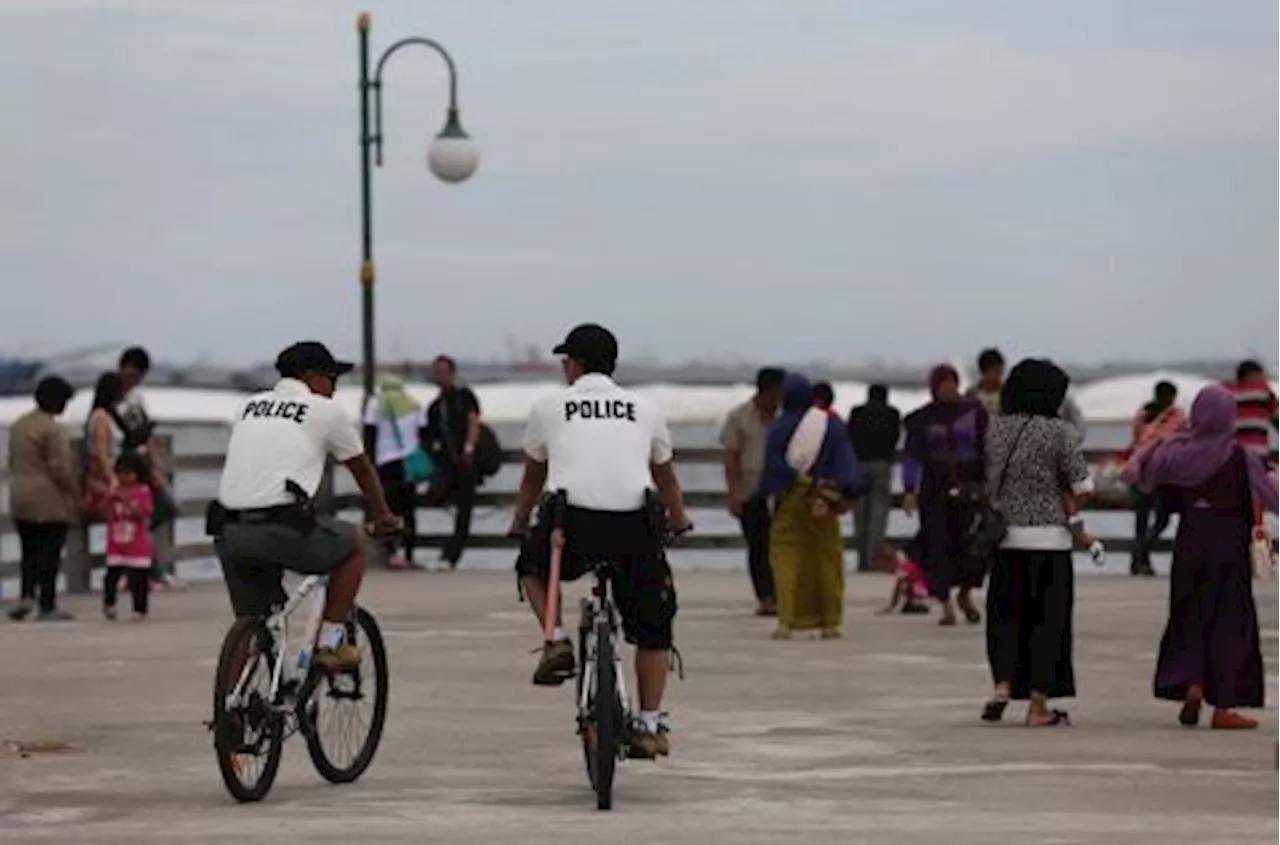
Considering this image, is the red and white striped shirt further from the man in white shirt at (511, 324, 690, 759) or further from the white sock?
the white sock

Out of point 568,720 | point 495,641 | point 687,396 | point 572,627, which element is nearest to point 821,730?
point 568,720

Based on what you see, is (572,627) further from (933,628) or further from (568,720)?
(568,720)

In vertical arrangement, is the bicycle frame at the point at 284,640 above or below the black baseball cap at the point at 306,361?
below

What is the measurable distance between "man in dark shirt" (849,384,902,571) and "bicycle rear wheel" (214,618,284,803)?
714 inches

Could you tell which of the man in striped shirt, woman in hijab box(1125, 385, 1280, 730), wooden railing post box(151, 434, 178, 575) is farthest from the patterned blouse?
wooden railing post box(151, 434, 178, 575)

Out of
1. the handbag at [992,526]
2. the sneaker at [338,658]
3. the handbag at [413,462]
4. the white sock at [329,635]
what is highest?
the handbag at [992,526]

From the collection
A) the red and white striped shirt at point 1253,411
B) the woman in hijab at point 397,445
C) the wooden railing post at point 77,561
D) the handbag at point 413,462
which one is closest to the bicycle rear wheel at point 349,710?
the red and white striped shirt at point 1253,411

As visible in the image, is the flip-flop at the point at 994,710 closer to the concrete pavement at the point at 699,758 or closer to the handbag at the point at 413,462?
the concrete pavement at the point at 699,758

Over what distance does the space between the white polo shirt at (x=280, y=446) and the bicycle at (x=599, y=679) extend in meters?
0.91

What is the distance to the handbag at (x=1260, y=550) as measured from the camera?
57.7ft

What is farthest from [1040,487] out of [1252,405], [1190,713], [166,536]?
[166,536]

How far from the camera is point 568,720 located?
705 inches

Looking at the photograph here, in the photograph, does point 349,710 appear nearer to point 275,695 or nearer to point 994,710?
point 275,695

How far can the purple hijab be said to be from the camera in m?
17.7
